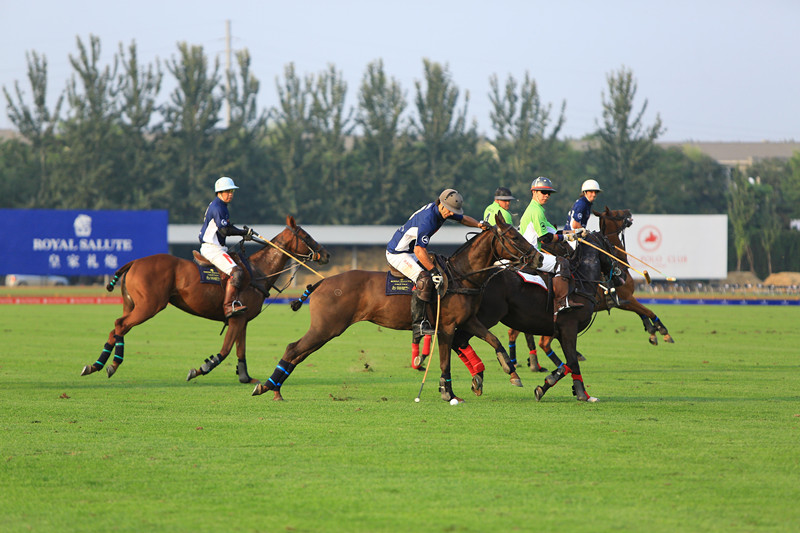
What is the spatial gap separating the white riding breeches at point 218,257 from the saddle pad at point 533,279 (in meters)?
4.04

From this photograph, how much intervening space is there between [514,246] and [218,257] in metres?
4.68

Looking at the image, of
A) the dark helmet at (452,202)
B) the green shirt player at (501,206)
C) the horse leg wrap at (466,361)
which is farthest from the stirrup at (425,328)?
the green shirt player at (501,206)

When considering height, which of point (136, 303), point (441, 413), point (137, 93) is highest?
point (137, 93)

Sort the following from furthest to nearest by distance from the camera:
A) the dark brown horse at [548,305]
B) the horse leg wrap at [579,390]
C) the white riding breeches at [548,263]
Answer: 1. the white riding breeches at [548,263]
2. the dark brown horse at [548,305]
3. the horse leg wrap at [579,390]

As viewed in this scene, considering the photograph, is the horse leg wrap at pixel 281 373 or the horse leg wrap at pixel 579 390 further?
the horse leg wrap at pixel 579 390

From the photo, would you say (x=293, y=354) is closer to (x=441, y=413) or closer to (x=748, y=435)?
(x=441, y=413)

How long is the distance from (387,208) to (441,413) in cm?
5624

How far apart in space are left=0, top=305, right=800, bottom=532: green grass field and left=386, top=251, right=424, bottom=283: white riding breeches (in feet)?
4.72

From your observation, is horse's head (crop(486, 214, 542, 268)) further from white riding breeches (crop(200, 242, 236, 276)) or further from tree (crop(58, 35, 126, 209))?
tree (crop(58, 35, 126, 209))

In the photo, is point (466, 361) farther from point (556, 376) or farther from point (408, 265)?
point (408, 265)

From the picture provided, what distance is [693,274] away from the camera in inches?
2069

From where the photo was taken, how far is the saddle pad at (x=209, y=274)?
13.7 meters

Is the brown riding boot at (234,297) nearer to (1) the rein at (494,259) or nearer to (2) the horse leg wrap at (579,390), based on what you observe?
(1) the rein at (494,259)

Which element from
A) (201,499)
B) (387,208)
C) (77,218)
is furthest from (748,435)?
(387,208)
